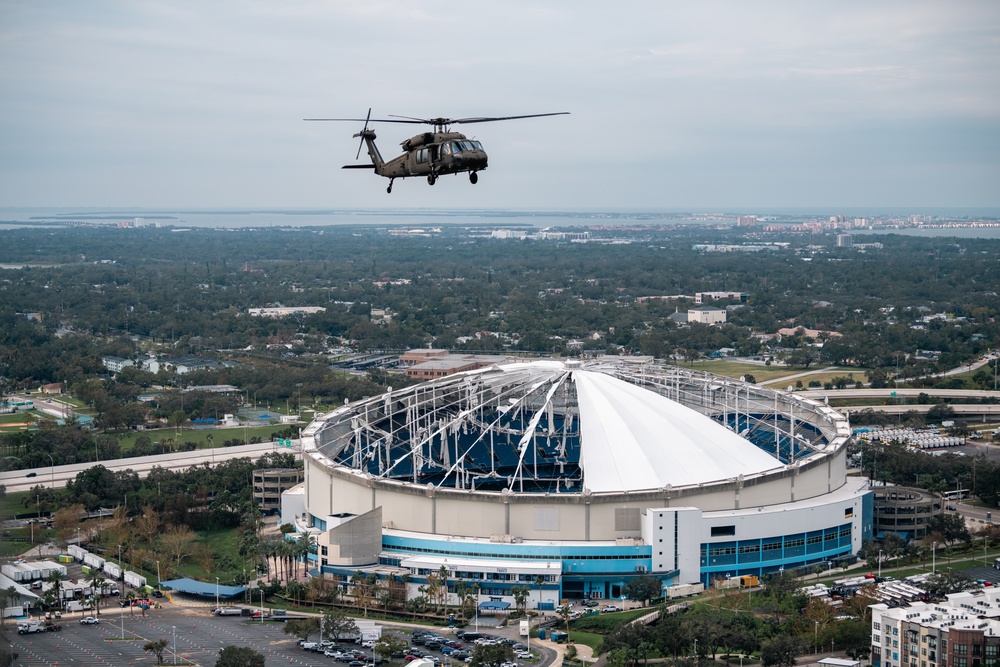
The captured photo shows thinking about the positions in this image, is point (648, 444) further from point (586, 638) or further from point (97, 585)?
point (97, 585)

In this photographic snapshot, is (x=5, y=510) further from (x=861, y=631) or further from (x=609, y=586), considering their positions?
(x=609, y=586)

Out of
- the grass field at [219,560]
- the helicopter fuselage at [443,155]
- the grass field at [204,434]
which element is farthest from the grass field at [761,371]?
the helicopter fuselage at [443,155]

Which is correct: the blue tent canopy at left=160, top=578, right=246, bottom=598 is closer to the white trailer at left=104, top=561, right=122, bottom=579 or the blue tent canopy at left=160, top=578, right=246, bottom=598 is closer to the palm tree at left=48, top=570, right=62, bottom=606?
the white trailer at left=104, top=561, right=122, bottom=579

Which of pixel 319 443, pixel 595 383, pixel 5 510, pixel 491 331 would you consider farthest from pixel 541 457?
pixel 491 331

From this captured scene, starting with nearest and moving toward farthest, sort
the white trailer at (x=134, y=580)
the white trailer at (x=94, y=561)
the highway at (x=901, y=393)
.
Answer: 1. the white trailer at (x=134, y=580)
2. the white trailer at (x=94, y=561)
3. the highway at (x=901, y=393)

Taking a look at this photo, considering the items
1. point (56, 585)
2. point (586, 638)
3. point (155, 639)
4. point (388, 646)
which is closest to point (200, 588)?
point (56, 585)

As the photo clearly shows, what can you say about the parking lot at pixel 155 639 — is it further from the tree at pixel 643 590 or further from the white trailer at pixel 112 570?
the tree at pixel 643 590
